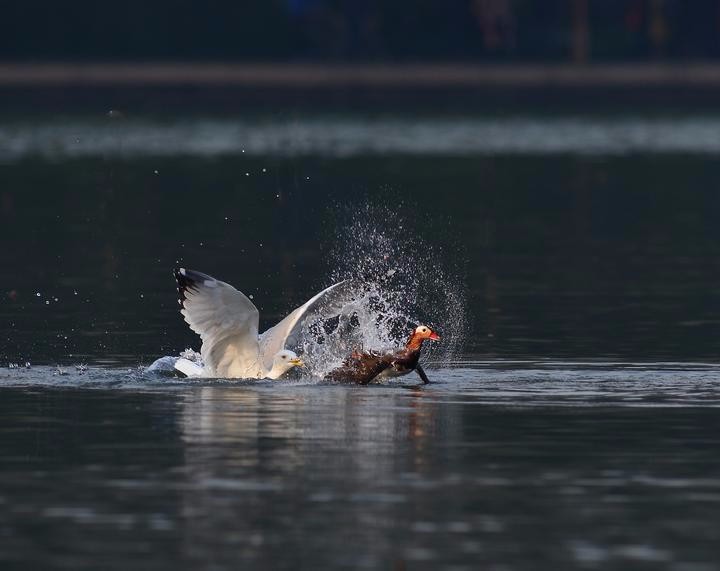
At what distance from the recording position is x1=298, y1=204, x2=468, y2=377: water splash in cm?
2062

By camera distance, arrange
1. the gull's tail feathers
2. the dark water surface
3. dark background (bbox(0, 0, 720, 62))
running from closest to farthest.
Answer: the dark water surface → the gull's tail feathers → dark background (bbox(0, 0, 720, 62))

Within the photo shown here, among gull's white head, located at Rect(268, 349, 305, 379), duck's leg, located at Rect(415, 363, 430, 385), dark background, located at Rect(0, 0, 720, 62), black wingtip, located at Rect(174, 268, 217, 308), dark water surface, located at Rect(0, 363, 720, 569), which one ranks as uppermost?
dark background, located at Rect(0, 0, 720, 62)

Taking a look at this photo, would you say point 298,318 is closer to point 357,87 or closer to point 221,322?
point 221,322

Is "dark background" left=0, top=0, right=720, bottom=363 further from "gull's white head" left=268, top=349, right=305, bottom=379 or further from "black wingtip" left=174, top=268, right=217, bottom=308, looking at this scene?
"gull's white head" left=268, top=349, right=305, bottom=379

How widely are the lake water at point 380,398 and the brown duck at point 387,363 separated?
21 centimetres

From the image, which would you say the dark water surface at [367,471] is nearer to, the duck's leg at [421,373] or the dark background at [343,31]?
the duck's leg at [421,373]

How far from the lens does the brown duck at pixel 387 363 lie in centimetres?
1944

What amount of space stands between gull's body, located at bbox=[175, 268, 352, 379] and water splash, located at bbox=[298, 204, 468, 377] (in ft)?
1.11

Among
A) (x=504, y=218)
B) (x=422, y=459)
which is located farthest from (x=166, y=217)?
(x=422, y=459)

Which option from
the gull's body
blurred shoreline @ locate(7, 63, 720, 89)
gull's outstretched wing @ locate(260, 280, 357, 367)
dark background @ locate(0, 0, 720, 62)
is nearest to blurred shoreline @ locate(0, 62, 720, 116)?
blurred shoreline @ locate(7, 63, 720, 89)

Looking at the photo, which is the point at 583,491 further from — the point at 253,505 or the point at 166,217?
the point at 166,217

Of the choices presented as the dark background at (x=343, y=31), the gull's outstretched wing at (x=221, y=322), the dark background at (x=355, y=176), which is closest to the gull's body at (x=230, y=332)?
the gull's outstretched wing at (x=221, y=322)

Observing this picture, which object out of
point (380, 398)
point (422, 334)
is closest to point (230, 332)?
point (422, 334)

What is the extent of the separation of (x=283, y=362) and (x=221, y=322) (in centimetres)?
62
